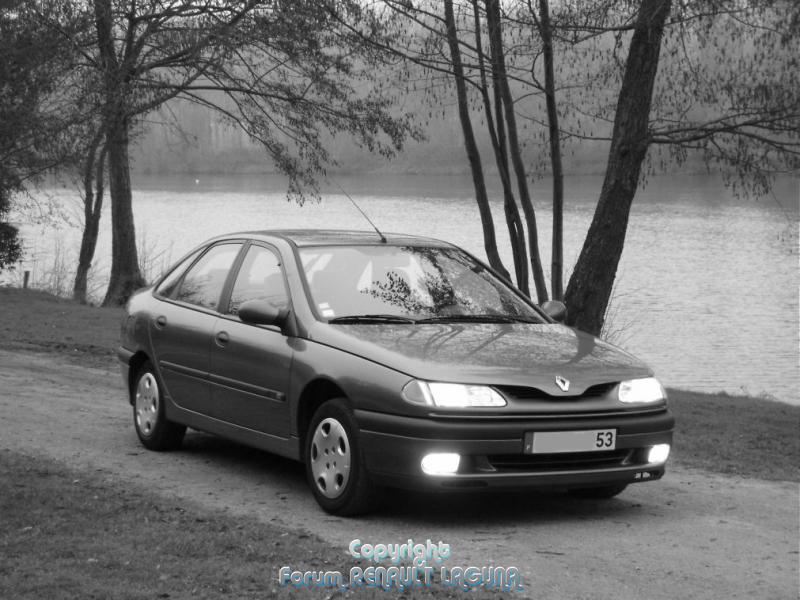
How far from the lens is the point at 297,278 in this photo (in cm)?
721

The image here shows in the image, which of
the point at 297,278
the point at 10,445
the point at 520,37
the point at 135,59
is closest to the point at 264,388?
the point at 297,278

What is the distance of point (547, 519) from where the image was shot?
6641 mm

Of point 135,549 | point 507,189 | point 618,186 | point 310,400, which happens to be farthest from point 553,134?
point 135,549

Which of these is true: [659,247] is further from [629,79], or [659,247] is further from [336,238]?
[336,238]

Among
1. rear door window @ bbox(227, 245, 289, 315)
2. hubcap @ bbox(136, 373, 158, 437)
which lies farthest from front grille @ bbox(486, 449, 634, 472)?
hubcap @ bbox(136, 373, 158, 437)

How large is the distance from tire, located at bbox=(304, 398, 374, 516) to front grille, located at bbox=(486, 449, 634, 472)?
0.67 meters

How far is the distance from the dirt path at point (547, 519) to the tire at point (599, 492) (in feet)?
0.24

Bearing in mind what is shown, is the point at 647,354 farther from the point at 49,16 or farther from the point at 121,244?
the point at 49,16

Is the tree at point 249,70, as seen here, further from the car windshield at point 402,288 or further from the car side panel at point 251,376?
the car side panel at point 251,376

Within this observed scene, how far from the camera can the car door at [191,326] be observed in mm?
7824

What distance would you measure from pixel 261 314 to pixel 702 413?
6.91 meters

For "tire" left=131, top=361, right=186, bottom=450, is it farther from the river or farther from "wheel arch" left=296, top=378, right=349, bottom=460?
the river

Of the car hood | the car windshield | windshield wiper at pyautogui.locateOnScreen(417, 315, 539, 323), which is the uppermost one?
the car windshield

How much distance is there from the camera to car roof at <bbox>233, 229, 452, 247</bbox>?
757 centimetres
